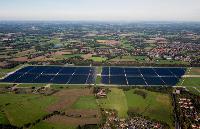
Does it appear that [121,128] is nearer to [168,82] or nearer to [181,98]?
[181,98]

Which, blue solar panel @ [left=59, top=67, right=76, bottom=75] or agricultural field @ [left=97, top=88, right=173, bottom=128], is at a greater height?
agricultural field @ [left=97, top=88, right=173, bottom=128]

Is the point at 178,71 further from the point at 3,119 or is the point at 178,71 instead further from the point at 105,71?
the point at 3,119

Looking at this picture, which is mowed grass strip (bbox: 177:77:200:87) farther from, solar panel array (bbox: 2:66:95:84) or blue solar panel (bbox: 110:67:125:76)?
solar panel array (bbox: 2:66:95:84)

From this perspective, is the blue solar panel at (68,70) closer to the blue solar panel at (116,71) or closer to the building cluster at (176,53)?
the blue solar panel at (116,71)

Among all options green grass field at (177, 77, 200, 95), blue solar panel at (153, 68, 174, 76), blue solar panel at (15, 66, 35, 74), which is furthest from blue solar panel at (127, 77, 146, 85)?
blue solar panel at (15, 66, 35, 74)

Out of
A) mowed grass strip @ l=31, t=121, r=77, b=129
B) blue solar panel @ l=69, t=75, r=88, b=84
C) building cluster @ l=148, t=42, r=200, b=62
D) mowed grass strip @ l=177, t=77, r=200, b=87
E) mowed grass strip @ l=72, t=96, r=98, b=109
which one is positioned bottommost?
building cluster @ l=148, t=42, r=200, b=62

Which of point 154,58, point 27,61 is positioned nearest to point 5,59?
point 27,61
